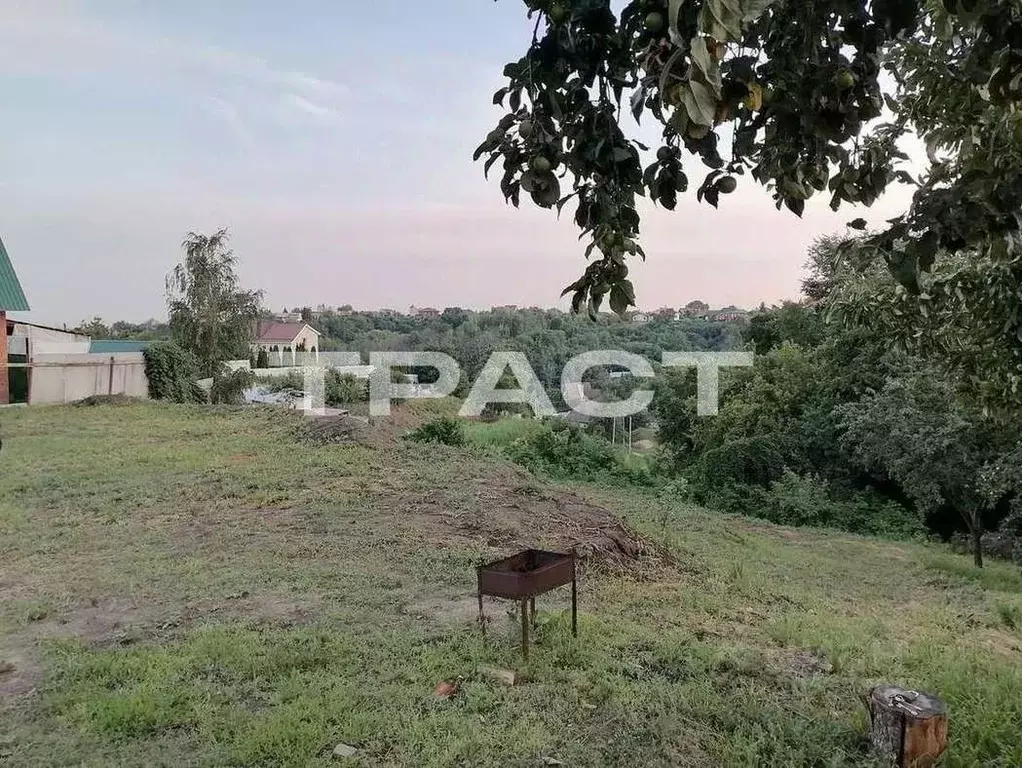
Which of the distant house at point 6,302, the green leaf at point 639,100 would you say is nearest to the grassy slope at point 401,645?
the green leaf at point 639,100

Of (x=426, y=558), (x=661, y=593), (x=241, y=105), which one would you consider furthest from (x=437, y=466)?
(x=241, y=105)

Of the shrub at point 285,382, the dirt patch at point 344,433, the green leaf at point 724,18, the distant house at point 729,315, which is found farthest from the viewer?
the distant house at point 729,315

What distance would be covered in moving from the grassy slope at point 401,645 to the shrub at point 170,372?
786cm

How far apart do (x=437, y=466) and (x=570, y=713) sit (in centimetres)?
553

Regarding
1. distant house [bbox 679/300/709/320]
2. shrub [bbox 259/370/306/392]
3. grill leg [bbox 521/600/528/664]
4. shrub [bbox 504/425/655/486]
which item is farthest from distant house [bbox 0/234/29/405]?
distant house [bbox 679/300/709/320]

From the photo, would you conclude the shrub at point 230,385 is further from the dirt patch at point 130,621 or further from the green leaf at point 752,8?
the green leaf at point 752,8

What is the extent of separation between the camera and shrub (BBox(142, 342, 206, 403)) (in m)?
13.9

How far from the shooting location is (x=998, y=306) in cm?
247

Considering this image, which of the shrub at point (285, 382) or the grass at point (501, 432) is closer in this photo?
the grass at point (501, 432)

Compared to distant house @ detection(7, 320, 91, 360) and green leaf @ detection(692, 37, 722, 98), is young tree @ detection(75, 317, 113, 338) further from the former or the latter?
green leaf @ detection(692, 37, 722, 98)

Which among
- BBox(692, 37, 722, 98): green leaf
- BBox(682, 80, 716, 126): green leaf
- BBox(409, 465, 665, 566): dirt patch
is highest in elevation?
BBox(692, 37, 722, 98): green leaf

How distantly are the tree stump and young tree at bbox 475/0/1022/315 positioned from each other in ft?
5.06

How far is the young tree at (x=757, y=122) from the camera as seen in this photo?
0.95 meters

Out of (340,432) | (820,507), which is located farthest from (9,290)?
(820,507)
